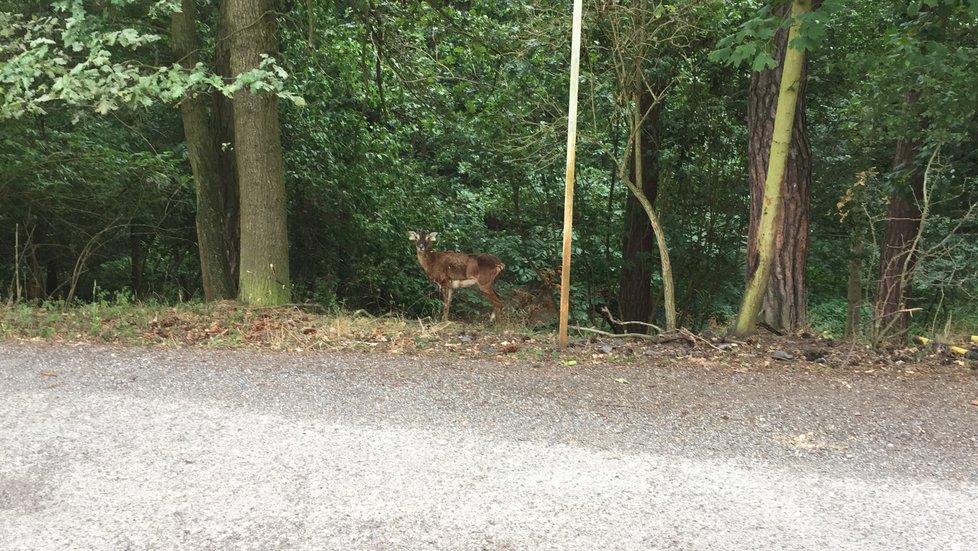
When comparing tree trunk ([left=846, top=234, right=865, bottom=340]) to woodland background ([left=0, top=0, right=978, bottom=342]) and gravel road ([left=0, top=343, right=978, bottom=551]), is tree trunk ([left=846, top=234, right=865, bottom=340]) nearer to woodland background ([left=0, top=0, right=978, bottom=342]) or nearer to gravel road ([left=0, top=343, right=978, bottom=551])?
woodland background ([left=0, top=0, right=978, bottom=342])

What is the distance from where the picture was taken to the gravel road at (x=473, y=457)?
3133 millimetres

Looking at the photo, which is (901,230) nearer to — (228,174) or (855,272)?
(855,272)

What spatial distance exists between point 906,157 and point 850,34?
205 centimetres

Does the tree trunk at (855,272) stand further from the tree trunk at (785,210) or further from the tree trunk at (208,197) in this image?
the tree trunk at (208,197)

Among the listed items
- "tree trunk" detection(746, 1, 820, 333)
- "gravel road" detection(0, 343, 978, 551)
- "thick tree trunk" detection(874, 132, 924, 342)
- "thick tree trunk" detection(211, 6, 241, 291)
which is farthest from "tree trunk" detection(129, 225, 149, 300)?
"thick tree trunk" detection(874, 132, 924, 342)

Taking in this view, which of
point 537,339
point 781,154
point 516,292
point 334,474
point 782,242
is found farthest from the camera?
point 516,292

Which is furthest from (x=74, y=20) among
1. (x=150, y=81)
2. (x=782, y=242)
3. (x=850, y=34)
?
(x=850, y=34)

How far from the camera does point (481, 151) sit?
Result: 1254 cm

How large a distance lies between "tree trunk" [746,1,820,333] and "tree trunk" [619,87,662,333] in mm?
3491

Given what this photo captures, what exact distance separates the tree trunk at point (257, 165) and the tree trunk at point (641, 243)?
635 cm

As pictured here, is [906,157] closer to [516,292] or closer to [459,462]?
[516,292]

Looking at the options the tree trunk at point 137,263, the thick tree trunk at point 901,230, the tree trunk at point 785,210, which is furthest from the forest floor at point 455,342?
the tree trunk at point 137,263

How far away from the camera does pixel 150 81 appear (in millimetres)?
6777

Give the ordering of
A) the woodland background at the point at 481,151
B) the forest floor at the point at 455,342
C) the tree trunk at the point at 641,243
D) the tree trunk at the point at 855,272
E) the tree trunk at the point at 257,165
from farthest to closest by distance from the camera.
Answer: the tree trunk at the point at 855,272, the tree trunk at the point at 641,243, the tree trunk at the point at 257,165, the woodland background at the point at 481,151, the forest floor at the point at 455,342
